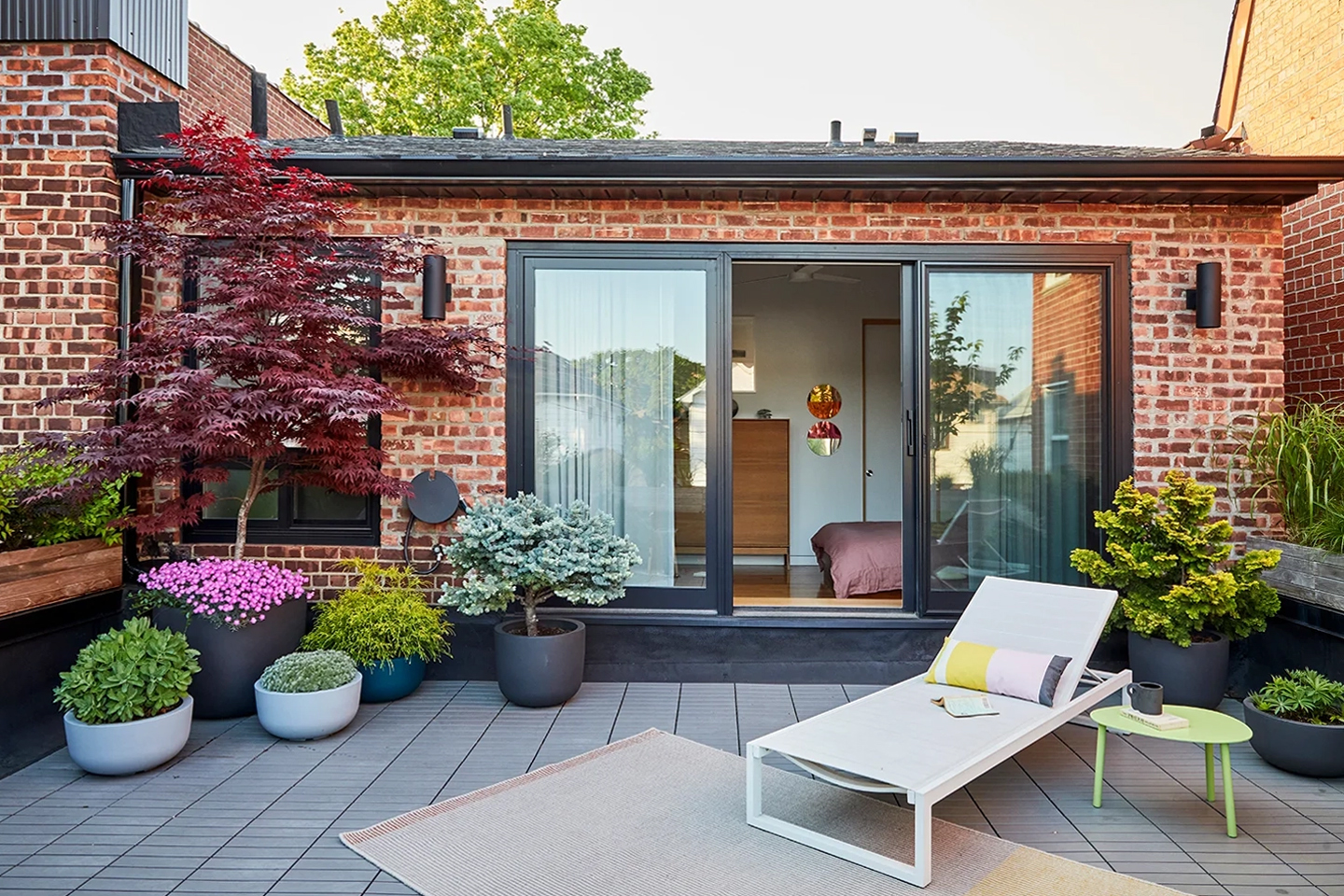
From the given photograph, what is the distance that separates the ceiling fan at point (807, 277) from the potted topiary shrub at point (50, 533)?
6.07 m

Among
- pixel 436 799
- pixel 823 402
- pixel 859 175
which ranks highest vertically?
pixel 859 175

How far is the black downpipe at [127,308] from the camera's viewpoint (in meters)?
4.83

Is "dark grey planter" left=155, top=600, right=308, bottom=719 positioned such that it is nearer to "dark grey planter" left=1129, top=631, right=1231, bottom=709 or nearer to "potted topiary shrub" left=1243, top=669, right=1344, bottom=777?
"dark grey planter" left=1129, top=631, right=1231, bottom=709

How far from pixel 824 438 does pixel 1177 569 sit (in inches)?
191

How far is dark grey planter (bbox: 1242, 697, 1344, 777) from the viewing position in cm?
355

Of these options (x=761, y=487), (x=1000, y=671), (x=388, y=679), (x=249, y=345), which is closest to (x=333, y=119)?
(x=249, y=345)

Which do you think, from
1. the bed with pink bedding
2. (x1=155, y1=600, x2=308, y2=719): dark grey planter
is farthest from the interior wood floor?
(x1=155, y1=600, x2=308, y2=719): dark grey planter

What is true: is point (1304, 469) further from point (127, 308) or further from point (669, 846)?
point (127, 308)

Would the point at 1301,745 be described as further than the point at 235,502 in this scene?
No

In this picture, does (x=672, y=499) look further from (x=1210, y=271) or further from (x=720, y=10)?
(x=720, y=10)

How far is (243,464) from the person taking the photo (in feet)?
16.7

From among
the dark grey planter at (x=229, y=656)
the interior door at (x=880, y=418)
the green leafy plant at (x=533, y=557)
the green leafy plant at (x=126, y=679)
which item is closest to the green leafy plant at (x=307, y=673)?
the dark grey planter at (x=229, y=656)

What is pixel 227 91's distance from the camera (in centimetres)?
977

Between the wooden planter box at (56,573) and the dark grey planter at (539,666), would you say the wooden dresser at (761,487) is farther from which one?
the wooden planter box at (56,573)
